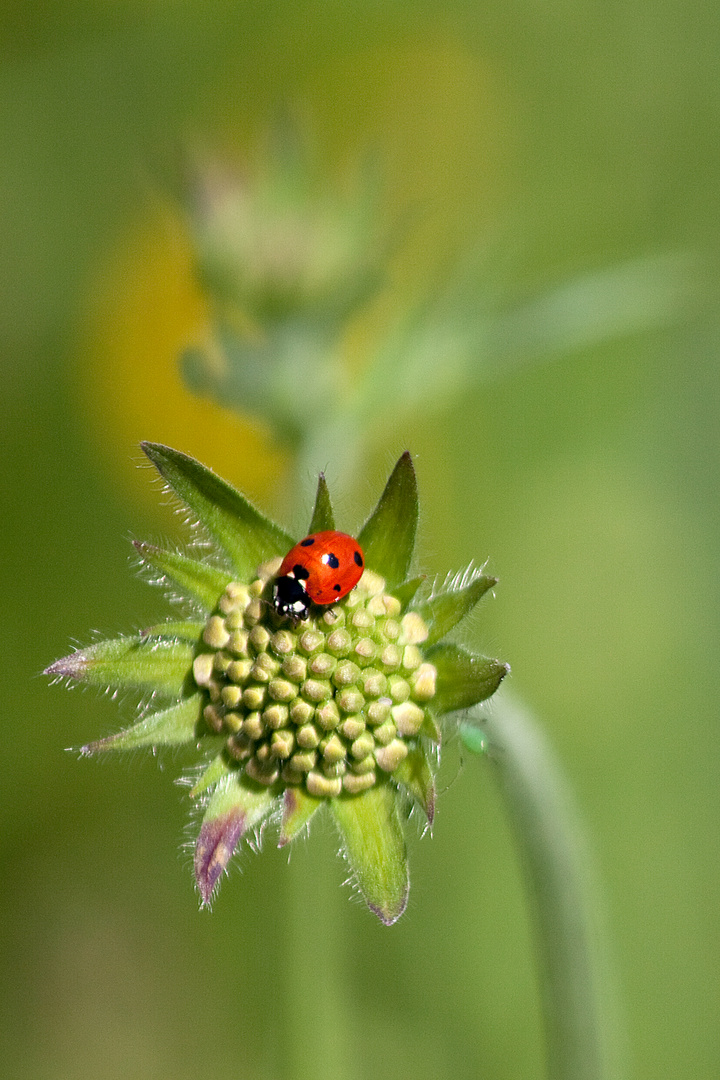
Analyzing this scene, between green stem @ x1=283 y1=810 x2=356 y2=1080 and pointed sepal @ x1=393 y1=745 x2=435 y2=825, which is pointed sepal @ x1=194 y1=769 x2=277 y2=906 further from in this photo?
green stem @ x1=283 y1=810 x2=356 y2=1080

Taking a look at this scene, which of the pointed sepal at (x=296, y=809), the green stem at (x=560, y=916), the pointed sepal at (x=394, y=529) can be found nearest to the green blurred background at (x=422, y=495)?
the green stem at (x=560, y=916)

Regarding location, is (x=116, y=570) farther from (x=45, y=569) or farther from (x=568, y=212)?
(x=568, y=212)

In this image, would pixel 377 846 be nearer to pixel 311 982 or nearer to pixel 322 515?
pixel 322 515

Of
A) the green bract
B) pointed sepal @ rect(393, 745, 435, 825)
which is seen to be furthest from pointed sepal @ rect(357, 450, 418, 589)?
pointed sepal @ rect(393, 745, 435, 825)

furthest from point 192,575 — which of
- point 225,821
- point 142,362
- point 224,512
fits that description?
point 142,362

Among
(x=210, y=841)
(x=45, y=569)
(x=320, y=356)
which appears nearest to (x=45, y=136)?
(x=45, y=569)

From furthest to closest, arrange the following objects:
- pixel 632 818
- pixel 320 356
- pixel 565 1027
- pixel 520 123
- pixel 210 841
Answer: pixel 520 123 → pixel 632 818 → pixel 320 356 → pixel 565 1027 → pixel 210 841

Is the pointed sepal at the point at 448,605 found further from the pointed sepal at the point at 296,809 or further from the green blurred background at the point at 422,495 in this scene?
the green blurred background at the point at 422,495
